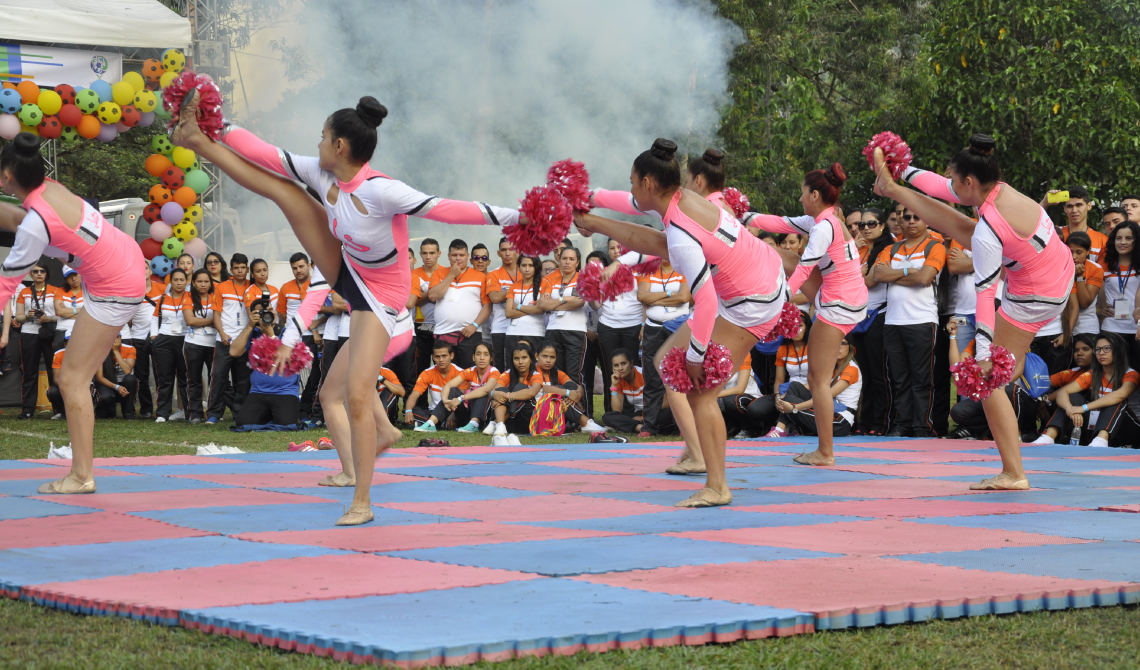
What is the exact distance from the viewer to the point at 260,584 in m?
3.91

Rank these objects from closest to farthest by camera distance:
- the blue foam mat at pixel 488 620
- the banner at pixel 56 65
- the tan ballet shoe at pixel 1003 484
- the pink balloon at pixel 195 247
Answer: the blue foam mat at pixel 488 620, the tan ballet shoe at pixel 1003 484, the banner at pixel 56 65, the pink balloon at pixel 195 247

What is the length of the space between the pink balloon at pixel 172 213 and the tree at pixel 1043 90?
11.1 meters

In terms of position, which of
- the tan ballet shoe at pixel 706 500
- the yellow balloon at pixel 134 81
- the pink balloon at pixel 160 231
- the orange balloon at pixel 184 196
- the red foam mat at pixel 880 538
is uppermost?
the yellow balloon at pixel 134 81

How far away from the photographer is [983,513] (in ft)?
19.1

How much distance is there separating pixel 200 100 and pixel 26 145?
1.38m

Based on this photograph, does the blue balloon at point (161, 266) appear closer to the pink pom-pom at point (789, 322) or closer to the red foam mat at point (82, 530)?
the red foam mat at point (82, 530)

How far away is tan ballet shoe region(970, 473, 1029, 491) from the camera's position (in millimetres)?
6668

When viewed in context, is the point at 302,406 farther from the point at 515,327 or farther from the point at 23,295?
the point at 23,295

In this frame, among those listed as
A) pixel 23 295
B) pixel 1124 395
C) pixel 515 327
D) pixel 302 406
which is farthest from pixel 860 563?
pixel 23 295

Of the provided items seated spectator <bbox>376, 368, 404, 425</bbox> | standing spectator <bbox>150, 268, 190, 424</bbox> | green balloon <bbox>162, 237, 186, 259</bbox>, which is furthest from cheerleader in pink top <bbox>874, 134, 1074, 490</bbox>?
green balloon <bbox>162, 237, 186, 259</bbox>

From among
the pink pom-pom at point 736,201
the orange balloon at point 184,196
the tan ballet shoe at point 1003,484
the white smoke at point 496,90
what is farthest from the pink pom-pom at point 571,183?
the white smoke at point 496,90

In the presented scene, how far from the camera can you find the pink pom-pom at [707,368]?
585cm

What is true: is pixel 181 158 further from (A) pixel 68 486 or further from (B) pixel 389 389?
(A) pixel 68 486

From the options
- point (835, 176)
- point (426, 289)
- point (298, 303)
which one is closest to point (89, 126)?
point (298, 303)
